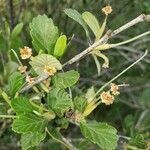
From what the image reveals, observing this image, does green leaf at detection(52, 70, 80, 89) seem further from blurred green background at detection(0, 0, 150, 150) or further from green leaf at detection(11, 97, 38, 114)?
blurred green background at detection(0, 0, 150, 150)

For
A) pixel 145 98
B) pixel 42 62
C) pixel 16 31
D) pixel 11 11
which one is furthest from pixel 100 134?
pixel 145 98

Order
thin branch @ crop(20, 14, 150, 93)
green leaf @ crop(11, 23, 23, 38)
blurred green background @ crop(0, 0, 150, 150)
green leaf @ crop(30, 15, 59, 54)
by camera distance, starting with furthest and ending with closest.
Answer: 1. blurred green background @ crop(0, 0, 150, 150)
2. green leaf @ crop(11, 23, 23, 38)
3. green leaf @ crop(30, 15, 59, 54)
4. thin branch @ crop(20, 14, 150, 93)

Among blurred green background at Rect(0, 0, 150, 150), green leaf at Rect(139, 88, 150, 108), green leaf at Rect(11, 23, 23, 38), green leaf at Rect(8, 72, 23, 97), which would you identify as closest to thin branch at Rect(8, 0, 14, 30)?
blurred green background at Rect(0, 0, 150, 150)

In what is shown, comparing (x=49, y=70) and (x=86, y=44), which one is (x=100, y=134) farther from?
(x=86, y=44)

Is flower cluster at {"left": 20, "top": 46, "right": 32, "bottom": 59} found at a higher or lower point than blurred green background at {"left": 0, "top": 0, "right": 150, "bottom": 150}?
higher

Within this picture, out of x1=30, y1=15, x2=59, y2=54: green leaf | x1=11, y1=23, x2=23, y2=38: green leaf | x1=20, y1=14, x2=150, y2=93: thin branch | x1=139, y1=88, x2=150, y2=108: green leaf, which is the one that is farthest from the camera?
x1=139, y1=88, x2=150, y2=108: green leaf
